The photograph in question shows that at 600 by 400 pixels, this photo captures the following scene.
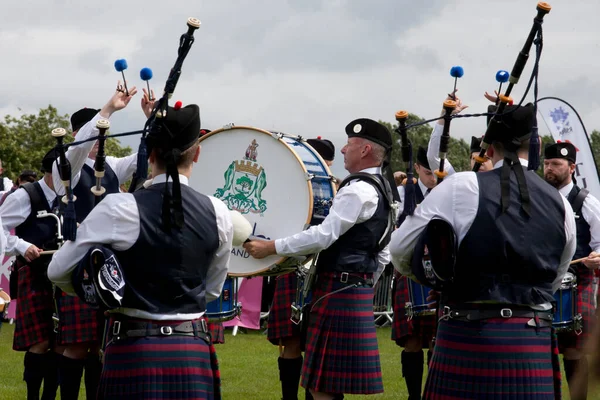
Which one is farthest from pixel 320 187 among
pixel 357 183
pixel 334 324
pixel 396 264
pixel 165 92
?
pixel 165 92

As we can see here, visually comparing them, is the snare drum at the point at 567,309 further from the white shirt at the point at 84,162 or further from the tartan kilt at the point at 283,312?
the white shirt at the point at 84,162

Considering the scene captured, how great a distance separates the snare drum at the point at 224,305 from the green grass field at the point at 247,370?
1.23 m

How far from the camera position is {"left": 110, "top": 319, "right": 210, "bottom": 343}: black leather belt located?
2988 millimetres

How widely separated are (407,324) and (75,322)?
7.41 ft

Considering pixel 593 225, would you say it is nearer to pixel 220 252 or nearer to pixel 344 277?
pixel 344 277

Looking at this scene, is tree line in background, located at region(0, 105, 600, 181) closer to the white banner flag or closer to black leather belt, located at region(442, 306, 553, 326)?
the white banner flag

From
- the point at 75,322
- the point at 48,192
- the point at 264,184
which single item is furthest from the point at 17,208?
the point at 264,184

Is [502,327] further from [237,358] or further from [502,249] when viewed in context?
[237,358]

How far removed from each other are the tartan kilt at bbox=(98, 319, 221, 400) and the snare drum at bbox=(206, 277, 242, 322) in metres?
1.77

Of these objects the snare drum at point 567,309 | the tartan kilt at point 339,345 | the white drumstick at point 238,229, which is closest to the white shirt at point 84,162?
the white drumstick at point 238,229

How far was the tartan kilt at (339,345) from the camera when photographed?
455 centimetres

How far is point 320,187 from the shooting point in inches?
181

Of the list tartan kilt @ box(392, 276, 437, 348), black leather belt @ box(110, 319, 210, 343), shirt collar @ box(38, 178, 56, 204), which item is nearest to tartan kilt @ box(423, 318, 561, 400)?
black leather belt @ box(110, 319, 210, 343)

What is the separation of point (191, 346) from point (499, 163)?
133 centimetres
